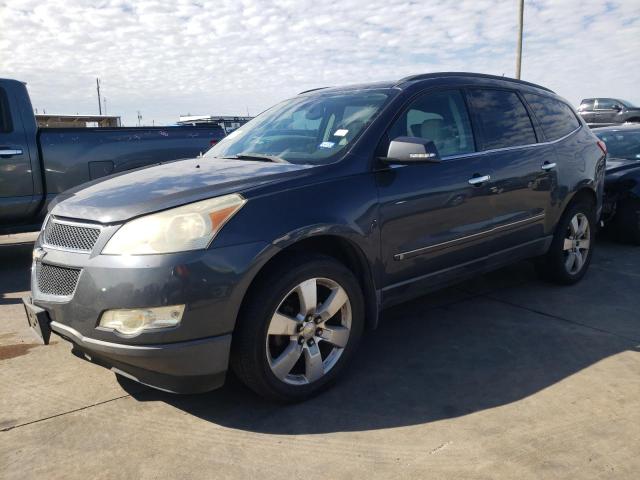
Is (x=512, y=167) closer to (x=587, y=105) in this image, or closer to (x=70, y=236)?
(x=70, y=236)

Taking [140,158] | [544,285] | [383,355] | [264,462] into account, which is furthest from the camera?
[140,158]

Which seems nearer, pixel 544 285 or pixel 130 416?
pixel 130 416

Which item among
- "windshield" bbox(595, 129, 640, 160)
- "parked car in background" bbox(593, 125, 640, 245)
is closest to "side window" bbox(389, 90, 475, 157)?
"parked car in background" bbox(593, 125, 640, 245)

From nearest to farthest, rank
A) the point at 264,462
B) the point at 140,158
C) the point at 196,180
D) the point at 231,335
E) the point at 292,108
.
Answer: the point at 264,462
the point at 231,335
the point at 196,180
the point at 292,108
the point at 140,158

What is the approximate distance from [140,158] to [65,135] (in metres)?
0.86

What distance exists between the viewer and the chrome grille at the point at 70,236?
8.65ft

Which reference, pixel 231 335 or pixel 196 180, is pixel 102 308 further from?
pixel 196 180

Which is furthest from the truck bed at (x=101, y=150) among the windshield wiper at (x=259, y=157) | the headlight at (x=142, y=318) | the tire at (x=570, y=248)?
the tire at (x=570, y=248)

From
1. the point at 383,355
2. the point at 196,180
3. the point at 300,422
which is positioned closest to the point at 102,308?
the point at 196,180

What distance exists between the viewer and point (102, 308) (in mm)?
2482

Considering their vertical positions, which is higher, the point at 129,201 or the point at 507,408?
the point at 129,201

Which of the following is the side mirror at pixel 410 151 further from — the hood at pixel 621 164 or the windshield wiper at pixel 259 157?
the hood at pixel 621 164

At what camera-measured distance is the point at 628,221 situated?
6531mm

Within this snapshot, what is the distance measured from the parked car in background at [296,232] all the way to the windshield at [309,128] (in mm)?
16
